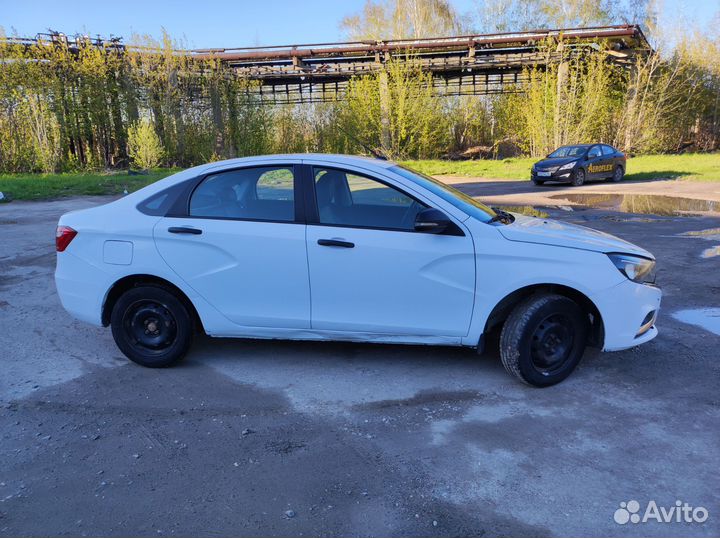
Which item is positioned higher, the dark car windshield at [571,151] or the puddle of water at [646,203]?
the dark car windshield at [571,151]

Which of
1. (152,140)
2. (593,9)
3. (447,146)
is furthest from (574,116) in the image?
(152,140)

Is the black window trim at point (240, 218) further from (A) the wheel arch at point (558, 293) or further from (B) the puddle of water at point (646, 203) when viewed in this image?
(B) the puddle of water at point (646, 203)

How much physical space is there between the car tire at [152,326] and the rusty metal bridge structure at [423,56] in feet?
82.6

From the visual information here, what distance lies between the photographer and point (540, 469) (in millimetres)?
2957

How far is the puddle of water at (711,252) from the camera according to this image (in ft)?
25.7

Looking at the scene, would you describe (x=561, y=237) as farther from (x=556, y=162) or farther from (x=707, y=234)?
(x=556, y=162)

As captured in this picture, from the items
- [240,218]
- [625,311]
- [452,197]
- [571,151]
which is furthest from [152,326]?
[571,151]

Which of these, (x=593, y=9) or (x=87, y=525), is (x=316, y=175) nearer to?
(x=87, y=525)

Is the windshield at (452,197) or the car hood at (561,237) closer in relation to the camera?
the car hood at (561,237)

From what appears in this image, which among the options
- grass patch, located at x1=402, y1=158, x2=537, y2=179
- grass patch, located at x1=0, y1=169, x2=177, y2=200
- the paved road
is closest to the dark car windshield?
grass patch, located at x1=402, y1=158, x2=537, y2=179

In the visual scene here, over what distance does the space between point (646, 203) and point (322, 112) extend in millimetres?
21670

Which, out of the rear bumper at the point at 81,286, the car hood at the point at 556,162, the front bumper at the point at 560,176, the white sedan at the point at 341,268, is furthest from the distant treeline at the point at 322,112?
the rear bumper at the point at 81,286

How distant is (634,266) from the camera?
3.91 m

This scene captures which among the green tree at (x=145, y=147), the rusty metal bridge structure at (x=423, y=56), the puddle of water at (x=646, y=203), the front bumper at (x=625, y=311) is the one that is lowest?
the puddle of water at (x=646, y=203)
